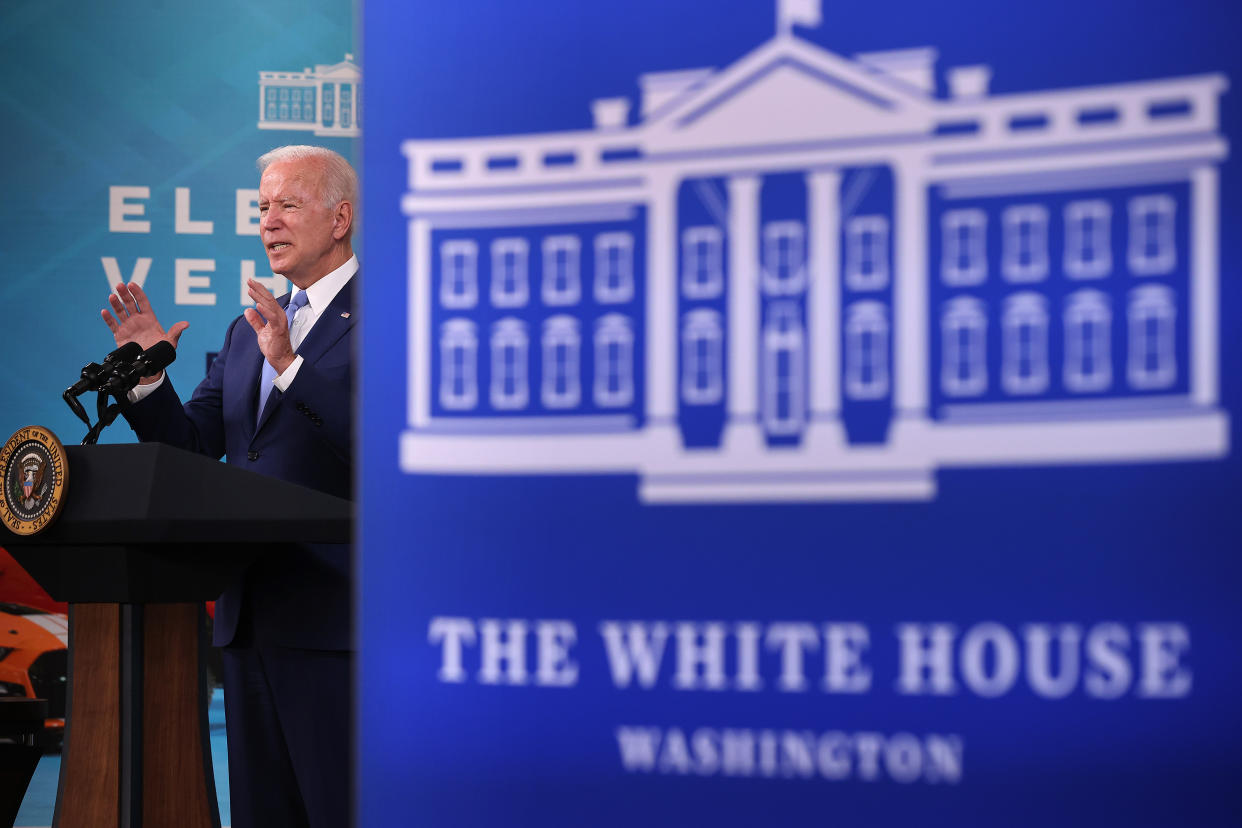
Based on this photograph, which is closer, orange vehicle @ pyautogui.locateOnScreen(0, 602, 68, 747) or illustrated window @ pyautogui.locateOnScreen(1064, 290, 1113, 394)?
illustrated window @ pyautogui.locateOnScreen(1064, 290, 1113, 394)

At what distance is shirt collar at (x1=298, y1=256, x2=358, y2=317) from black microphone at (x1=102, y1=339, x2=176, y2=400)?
33 centimetres

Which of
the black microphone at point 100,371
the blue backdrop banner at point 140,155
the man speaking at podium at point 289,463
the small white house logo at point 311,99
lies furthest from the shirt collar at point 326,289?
the small white house logo at point 311,99

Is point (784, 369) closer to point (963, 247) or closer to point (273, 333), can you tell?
point (963, 247)

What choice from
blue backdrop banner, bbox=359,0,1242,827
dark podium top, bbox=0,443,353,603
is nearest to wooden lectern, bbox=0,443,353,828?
dark podium top, bbox=0,443,353,603

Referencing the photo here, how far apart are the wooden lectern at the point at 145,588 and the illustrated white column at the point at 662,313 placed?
0.90 meters

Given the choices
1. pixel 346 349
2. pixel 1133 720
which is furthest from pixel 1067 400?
pixel 346 349

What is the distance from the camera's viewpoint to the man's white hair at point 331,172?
225 centimetres

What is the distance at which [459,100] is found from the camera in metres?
0.94

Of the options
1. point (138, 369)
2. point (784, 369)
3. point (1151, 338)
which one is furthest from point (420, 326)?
point (138, 369)

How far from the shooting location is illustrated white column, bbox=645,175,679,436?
34.4 inches

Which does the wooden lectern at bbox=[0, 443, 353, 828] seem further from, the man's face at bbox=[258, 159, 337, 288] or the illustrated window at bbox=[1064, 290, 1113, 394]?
the illustrated window at bbox=[1064, 290, 1113, 394]

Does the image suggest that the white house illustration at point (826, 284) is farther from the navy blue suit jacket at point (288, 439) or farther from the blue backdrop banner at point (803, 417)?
the navy blue suit jacket at point (288, 439)

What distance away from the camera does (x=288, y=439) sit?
204cm

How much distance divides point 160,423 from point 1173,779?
174 cm
